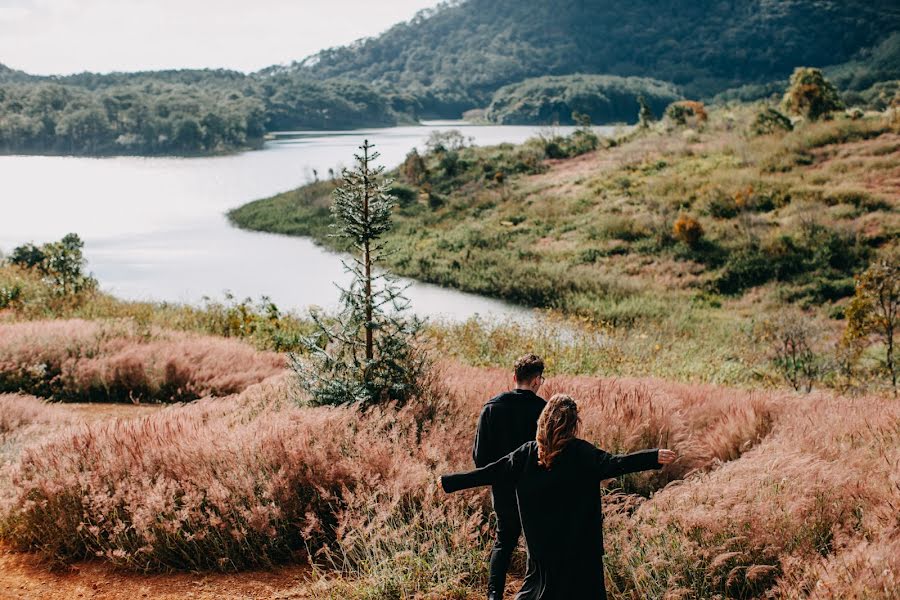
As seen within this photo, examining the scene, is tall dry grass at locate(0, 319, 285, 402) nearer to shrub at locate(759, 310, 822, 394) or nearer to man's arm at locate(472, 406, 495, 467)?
man's arm at locate(472, 406, 495, 467)

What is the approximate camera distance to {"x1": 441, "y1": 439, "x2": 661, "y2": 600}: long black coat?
325 centimetres

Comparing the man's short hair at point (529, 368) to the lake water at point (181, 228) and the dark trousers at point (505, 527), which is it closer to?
the dark trousers at point (505, 527)

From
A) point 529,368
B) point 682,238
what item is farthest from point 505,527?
point 682,238

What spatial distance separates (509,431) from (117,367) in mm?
8042

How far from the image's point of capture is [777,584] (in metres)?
4.13

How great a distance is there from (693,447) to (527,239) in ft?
89.8

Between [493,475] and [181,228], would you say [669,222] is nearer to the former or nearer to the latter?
[493,475]

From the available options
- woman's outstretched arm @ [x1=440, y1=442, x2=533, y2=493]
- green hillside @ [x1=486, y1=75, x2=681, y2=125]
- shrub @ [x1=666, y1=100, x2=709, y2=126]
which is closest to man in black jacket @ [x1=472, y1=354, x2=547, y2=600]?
woman's outstretched arm @ [x1=440, y1=442, x2=533, y2=493]

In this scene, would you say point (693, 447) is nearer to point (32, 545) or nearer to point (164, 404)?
point (32, 545)

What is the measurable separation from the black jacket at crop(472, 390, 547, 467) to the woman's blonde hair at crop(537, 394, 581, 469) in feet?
2.95

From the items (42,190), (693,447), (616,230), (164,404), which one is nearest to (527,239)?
(616,230)

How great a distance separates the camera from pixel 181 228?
4847 cm

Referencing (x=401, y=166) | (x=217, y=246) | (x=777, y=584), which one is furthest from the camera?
(x=401, y=166)

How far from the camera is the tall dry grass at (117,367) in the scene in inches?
392
